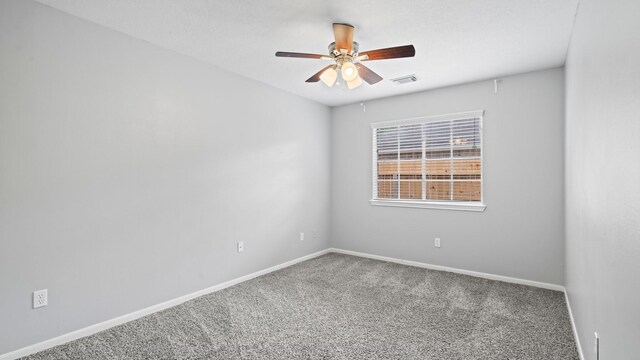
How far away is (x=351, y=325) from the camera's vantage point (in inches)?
105

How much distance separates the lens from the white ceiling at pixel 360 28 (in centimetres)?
232

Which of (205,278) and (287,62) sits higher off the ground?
(287,62)

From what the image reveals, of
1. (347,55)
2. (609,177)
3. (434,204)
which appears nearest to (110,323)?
(347,55)

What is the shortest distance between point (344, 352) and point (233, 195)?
220 centimetres

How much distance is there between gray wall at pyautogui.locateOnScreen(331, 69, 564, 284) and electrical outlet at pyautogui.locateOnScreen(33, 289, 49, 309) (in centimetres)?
384

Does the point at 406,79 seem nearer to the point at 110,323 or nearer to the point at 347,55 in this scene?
the point at 347,55

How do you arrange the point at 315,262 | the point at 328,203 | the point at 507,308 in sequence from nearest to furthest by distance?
the point at 507,308 < the point at 315,262 < the point at 328,203

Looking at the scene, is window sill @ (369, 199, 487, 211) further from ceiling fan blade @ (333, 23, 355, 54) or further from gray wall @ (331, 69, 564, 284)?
ceiling fan blade @ (333, 23, 355, 54)

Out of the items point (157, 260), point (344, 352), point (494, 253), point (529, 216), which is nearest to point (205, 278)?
point (157, 260)

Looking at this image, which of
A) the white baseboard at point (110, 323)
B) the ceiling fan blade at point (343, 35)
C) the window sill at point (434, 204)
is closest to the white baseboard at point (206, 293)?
the white baseboard at point (110, 323)

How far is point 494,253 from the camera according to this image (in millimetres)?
3898

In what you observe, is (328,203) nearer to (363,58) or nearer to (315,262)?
(315,262)

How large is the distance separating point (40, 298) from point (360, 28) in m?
3.26

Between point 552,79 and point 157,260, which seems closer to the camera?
point 157,260
